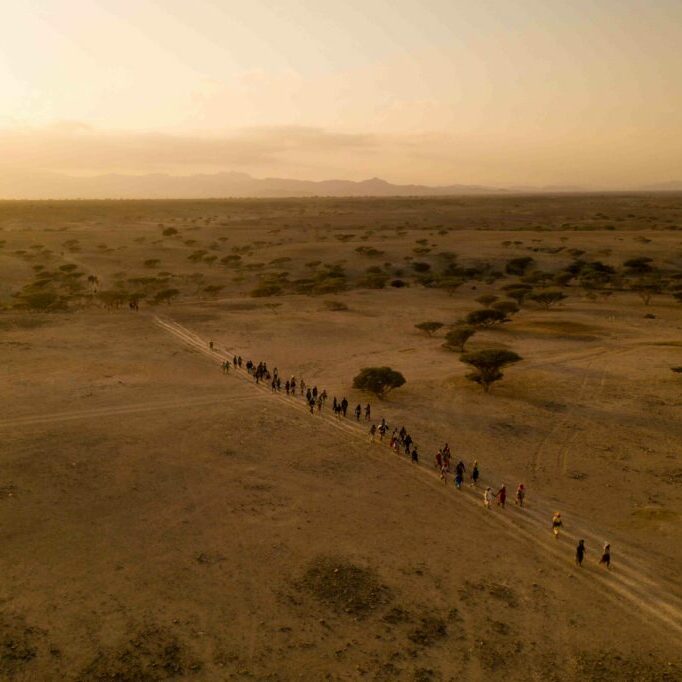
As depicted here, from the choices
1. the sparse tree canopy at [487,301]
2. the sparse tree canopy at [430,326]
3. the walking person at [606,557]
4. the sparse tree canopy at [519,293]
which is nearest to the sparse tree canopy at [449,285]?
the sparse tree canopy at [519,293]

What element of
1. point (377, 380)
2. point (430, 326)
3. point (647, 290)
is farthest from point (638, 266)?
point (377, 380)

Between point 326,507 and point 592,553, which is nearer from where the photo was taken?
point 592,553

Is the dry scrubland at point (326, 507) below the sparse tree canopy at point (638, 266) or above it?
below

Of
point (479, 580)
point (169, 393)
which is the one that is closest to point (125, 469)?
point (169, 393)

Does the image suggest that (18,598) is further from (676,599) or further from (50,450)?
(676,599)

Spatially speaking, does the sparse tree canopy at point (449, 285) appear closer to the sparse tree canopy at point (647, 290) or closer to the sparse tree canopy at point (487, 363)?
the sparse tree canopy at point (647, 290)

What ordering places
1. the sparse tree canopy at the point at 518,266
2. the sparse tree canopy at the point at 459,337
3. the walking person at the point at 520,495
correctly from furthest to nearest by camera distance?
the sparse tree canopy at the point at 518,266 → the sparse tree canopy at the point at 459,337 → the walking person at the point at 520,495

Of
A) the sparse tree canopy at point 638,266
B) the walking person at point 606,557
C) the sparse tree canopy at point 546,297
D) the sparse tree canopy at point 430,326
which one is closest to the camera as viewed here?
the walking person at point 606,557

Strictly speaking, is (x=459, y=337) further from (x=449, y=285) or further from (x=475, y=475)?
(x=449, y=285)
